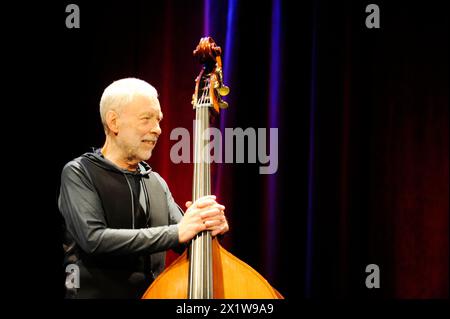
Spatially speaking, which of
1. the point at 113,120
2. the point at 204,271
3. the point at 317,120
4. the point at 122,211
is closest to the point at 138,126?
the point at 113,120

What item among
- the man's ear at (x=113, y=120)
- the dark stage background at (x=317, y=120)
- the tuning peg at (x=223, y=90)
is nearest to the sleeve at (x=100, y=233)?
the man's ear at (x=113, y=120)

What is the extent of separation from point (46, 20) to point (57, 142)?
1.73ft

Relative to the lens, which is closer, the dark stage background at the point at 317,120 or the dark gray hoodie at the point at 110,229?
the dark gray hoodie at the point at 110,229

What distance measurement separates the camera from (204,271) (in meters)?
1.26

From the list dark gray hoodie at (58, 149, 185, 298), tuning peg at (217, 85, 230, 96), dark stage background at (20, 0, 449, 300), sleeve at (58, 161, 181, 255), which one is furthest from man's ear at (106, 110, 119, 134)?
dark stage background at (20, 0, 449, 300)

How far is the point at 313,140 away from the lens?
221 centimetres

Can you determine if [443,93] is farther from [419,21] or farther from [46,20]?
[46,20]

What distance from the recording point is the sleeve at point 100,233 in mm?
1331

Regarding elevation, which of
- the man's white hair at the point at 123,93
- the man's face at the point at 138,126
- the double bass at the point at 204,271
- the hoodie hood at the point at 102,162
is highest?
the man's white hair at the point at 123,93

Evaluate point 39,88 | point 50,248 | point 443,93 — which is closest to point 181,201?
point 50,248

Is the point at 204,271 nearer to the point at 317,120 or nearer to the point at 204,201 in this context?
the point at 204,201

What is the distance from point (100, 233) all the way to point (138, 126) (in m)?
0.37

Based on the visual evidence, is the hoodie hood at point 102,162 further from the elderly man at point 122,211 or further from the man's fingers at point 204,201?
the man's fingers at point 204,201

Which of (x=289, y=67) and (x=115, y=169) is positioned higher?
(x=289, y=67)
